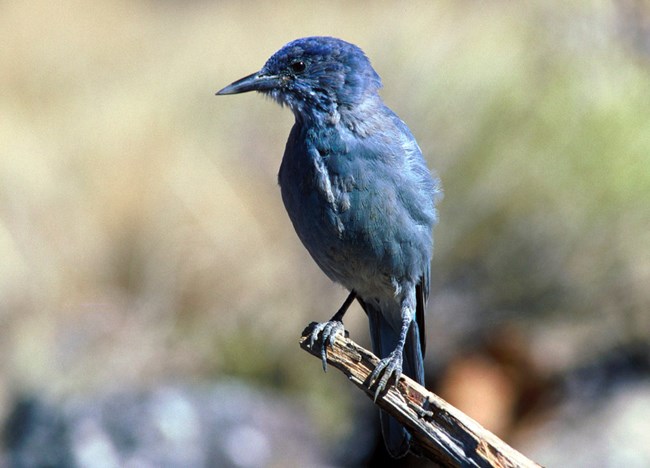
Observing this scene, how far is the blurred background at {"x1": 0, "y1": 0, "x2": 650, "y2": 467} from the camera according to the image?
24.5 feet

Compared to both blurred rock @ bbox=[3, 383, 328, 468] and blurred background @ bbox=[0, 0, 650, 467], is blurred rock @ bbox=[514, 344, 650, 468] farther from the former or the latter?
blurred rock @ bbox=[3, 383, 328, 468]

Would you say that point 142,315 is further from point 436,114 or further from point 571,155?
point 571,155

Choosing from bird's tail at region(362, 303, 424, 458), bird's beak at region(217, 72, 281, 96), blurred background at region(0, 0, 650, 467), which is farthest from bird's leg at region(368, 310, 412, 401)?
blurred background at region(0, 0, 650, 467)

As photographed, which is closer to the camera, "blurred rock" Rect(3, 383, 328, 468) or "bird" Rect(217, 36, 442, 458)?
"bird" Rect(217, 36, 442, 458)

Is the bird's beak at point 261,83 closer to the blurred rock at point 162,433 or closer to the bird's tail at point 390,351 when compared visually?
the bird's tail at point 390,351

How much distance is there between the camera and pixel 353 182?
4.41m

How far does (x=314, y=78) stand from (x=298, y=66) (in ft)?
0.35

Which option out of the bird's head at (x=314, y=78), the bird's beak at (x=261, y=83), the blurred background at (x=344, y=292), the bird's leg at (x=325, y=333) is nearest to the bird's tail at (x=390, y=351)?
the bird's leg at (x=325, y=333)

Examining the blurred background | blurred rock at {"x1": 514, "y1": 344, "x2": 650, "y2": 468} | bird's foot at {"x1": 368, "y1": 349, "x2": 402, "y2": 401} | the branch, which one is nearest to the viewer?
the branch

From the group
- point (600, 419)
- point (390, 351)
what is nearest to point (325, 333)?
point (390, 351)

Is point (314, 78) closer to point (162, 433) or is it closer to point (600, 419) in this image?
point (162, 433)

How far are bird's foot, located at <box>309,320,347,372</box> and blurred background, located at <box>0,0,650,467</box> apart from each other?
2778 mm

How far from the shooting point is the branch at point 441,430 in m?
3.80

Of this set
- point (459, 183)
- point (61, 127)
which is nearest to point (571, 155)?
point (459, 183)
